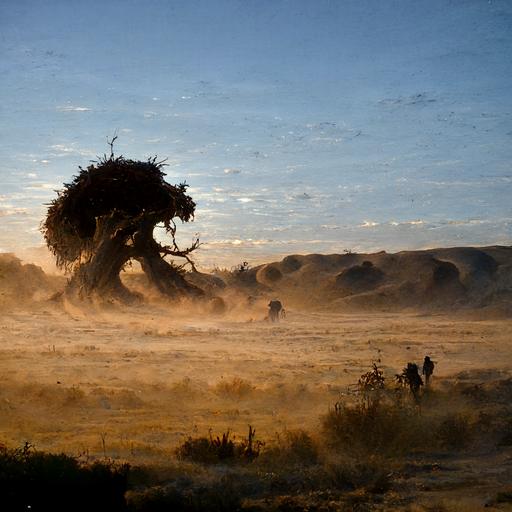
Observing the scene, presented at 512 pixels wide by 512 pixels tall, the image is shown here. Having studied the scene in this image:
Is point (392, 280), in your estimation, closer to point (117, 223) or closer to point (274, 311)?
point (274, 311)

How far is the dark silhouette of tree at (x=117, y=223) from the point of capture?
22.0m

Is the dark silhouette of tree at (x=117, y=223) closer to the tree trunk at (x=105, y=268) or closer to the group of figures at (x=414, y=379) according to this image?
the tree trunk at (x=105, y=268)

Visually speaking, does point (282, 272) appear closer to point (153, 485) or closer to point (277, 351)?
point (277, 351)

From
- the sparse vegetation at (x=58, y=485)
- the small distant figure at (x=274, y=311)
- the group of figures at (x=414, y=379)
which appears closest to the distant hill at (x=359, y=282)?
the small distant figure at (x=274, y=311)

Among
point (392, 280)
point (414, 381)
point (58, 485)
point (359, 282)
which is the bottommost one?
point (58, 485)

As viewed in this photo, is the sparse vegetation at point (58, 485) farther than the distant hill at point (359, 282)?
No

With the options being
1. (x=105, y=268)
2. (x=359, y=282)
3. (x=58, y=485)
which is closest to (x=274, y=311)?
(x=105, y=268)

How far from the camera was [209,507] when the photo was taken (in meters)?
6.52

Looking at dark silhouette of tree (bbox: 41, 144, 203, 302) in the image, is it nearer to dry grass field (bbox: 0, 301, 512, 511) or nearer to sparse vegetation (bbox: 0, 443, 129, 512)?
dry grass field (bbox: 0, 301, 512, 511)

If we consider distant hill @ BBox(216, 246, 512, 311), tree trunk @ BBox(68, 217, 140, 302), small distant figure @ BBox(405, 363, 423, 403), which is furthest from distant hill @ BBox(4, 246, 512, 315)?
small distant figure @ BBox(405, 363, 423, 403)

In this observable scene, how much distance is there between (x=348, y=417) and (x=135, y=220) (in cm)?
1446

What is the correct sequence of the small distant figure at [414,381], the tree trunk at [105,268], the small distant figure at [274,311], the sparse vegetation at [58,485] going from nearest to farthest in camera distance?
the sparse vegetation at [58,485]
the small distant figure at [414,381]
the small distant figure at [274,311]
the tree trunk at [105,268]

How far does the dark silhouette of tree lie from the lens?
22016 millimetres

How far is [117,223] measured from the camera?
22188 millimetres
